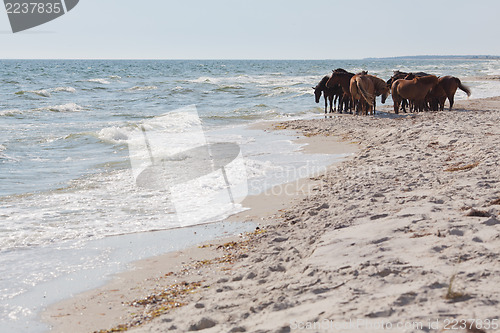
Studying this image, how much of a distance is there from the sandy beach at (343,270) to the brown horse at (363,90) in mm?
10589

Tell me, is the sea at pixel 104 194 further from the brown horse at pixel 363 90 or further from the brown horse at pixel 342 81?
the brown horse at pixel 363 90

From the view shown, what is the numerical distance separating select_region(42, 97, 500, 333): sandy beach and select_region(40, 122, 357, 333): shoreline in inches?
0.6

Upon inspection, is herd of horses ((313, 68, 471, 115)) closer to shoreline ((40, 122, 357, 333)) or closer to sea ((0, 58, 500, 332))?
sea ((0, 58, 500, 332))

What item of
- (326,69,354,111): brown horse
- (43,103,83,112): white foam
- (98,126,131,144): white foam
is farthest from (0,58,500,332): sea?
(43,103,83,112): white foam

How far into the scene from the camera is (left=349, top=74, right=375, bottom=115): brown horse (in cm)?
1788

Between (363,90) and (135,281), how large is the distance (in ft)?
47.2

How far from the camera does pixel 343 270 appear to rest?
4.00 meters

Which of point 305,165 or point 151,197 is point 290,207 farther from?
point 305,165

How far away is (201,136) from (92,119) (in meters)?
8.34

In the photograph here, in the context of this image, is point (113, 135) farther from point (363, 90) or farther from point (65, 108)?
point (65, 108)

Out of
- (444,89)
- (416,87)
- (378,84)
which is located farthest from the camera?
(378,84)

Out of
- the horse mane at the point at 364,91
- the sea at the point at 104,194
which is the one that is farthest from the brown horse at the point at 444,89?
the sea at the point at 104,194

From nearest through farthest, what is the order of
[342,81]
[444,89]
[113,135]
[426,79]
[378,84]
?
[113,135] < [426,79] < [444,89] < [378,84] < [342,81]

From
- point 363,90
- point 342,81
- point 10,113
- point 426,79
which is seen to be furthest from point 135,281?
point 10,113
